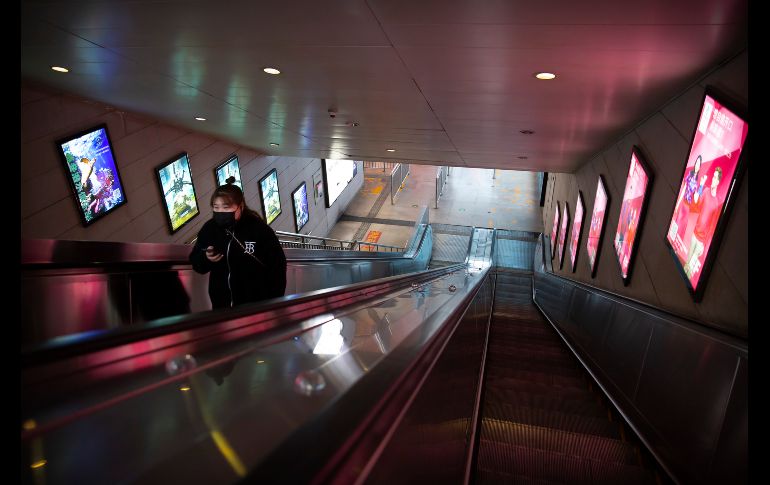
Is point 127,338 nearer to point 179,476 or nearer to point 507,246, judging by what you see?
point 179,476

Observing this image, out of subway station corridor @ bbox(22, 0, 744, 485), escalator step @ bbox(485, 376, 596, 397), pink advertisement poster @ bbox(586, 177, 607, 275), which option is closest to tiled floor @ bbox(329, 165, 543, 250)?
pink advertisement poster @ bbox(586, 177, 607, 275)

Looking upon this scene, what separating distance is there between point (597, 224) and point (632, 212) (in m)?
2.49

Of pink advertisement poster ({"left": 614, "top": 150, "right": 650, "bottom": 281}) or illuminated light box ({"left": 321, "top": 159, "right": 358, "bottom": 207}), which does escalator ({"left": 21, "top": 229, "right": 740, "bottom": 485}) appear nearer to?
pink advertisement poster ({"left": 614, "top": 150, "right": 650, "bottom": 281})

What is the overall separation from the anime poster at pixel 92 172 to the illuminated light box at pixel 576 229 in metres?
9.22

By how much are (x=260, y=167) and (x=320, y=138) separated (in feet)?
11.9

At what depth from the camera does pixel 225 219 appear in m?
3.34

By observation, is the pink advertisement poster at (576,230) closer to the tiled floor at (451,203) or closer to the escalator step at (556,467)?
the escalator step at (556,467)

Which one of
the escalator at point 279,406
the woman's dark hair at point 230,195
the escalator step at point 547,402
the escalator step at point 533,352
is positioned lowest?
the escalator step at point 533,352

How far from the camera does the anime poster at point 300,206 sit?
1722cm

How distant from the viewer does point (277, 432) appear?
4.28 ft

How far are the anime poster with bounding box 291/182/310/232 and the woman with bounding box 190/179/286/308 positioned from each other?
1379cm

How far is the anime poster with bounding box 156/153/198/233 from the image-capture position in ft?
Answer: 34.0

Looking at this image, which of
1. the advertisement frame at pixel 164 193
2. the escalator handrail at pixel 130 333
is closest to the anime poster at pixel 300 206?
the advertisement frame at pixel 164 193

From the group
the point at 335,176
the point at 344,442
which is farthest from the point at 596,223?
the point at 335,176
